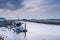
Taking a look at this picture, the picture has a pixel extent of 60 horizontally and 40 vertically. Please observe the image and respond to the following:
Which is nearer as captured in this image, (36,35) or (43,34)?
(36,35)

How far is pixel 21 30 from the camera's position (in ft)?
24.6

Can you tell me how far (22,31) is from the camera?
7285 millimetres

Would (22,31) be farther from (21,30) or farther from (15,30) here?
(15,30)

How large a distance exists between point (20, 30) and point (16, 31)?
0.31 metres

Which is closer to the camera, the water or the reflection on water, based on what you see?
the water

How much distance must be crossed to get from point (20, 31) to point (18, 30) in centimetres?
18

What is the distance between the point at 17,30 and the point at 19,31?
0.57 ft

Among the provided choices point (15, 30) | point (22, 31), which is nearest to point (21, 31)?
point (22, 31)

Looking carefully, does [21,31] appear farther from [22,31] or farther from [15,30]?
[15,30]

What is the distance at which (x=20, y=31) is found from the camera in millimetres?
7469

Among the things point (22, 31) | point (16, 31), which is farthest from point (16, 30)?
point (22, 31)

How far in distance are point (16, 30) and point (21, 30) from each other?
0.39 meters

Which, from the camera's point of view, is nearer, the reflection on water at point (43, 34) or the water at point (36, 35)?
the water at point (36, 35)

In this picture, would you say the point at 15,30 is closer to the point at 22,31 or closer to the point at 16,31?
the point at 16,31
